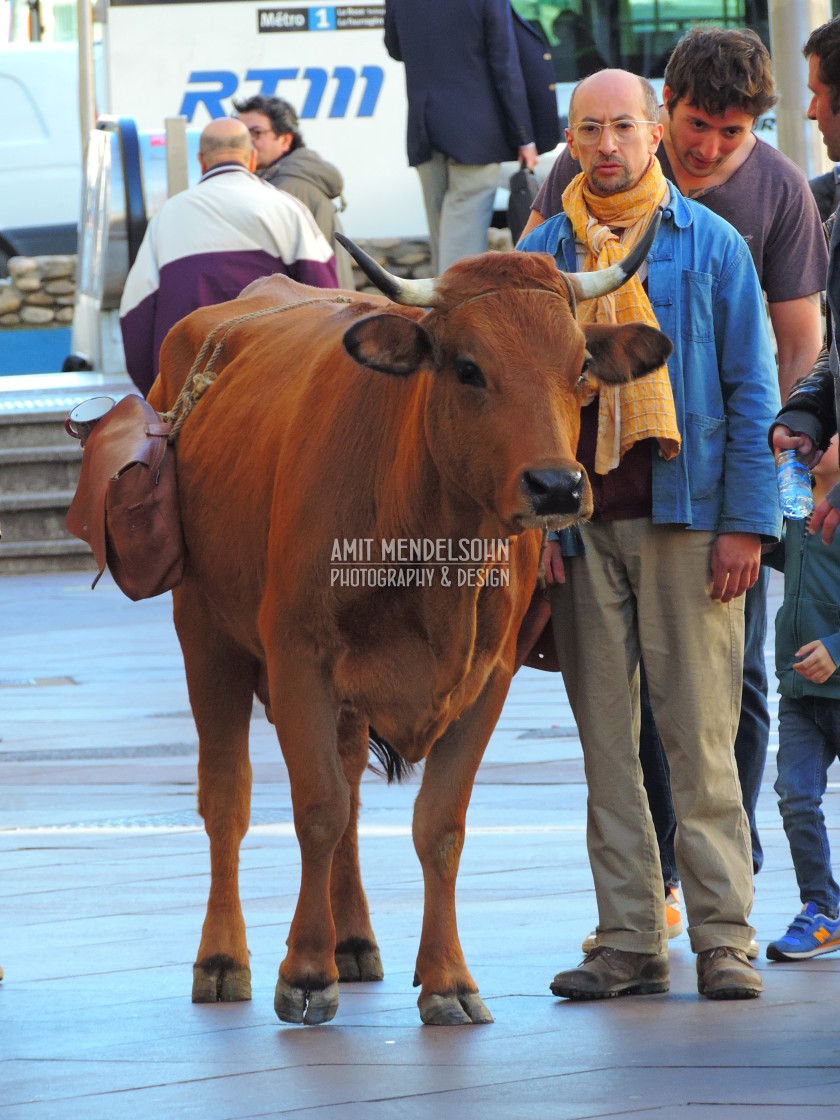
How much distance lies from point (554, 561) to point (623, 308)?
26.2 inches

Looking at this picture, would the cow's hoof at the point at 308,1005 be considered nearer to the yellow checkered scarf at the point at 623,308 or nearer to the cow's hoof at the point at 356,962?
the cow's hoof at the point at 356,962

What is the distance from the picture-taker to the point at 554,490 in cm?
481

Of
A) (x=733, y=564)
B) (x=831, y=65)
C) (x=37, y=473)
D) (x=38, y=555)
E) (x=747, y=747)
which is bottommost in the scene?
(x=38, y=555)

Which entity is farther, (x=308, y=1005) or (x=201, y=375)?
(x=201, y=375)

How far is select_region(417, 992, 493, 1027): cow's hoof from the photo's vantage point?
16.7ft

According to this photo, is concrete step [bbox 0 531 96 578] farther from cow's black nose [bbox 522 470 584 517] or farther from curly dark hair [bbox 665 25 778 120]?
cow's black nose [bbox 522 470 584 517]

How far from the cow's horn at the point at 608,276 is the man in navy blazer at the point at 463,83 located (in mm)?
10043

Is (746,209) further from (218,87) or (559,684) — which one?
(218,87)

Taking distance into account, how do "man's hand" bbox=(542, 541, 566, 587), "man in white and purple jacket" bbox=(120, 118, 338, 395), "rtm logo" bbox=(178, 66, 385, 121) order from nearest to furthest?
"man's hand" bbox=(542, 541, 566, 587), "man in white and purple jacket" bbox=(120, 118, 338, 395), "rtm logo" bbox=(178, 66, 385, 121)

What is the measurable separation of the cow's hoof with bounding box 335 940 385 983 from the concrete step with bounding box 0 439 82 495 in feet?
34.4

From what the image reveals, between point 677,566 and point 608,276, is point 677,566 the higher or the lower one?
the lower one

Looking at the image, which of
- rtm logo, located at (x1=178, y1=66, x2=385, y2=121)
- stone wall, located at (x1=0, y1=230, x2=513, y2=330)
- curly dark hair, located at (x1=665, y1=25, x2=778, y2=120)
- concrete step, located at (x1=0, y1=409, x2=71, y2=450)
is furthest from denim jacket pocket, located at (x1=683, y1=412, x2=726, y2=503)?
stone wall, located at (x1=0, y1=230, x2=513, y2=330)

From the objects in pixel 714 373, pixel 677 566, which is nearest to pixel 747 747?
pixel 677 566

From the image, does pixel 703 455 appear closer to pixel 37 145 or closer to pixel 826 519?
pixel 826 519
